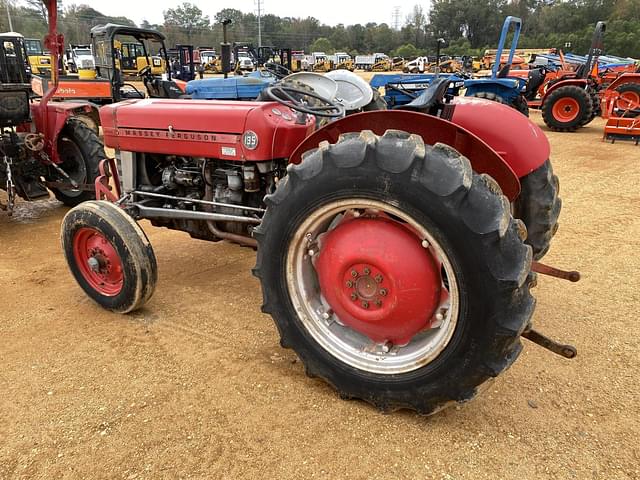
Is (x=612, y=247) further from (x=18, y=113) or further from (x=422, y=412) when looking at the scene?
(x=18, y=113)

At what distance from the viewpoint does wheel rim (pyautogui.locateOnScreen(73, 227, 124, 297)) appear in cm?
293

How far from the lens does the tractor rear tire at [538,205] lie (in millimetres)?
2586

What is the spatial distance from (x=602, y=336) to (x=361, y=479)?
73.0 inches

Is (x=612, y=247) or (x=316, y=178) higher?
(x=316, y=178)

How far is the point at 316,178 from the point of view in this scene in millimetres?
1938

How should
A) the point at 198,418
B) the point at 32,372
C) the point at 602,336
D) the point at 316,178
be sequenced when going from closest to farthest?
the point at 316,178, the point at 198,418, the point at 32,372, the point at 602,336

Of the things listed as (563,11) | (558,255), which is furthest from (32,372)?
(563,11)

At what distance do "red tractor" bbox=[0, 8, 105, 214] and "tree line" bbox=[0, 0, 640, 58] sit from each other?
2855 centimetres

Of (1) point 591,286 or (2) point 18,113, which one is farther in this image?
(2) point 18,113

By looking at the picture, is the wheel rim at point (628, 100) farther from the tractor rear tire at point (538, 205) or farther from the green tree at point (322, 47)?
the green tree at point (322, 47)

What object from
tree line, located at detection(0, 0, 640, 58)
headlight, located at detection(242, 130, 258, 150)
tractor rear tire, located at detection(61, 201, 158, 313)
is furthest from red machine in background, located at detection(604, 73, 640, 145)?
tree line, located at detection(0, 0, 640, 58)

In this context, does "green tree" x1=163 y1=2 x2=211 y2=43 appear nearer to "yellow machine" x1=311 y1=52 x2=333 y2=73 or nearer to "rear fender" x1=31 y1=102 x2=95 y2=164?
"yellow machine" x1=311 y1=52 x2=333 y2=73

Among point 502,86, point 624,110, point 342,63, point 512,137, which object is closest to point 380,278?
point 512,137

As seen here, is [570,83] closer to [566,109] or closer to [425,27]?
[566,109]
